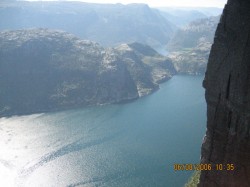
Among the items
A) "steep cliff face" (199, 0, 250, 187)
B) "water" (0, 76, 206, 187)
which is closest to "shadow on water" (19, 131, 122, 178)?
"water" (0, 76, 206, 187)

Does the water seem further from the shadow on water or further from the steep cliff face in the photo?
the steep cliff face

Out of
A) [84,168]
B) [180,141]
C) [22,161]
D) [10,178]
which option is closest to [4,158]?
[22,161]

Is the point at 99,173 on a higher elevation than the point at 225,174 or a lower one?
lower

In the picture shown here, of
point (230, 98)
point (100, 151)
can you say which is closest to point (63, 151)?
point (100, 151)

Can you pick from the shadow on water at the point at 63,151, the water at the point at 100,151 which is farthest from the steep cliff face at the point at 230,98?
the shadow on water at the point at 63,151

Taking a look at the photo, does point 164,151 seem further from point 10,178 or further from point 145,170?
point 10,178

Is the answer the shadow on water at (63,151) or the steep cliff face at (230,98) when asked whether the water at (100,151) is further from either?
the steep cliff face at (230,98)
